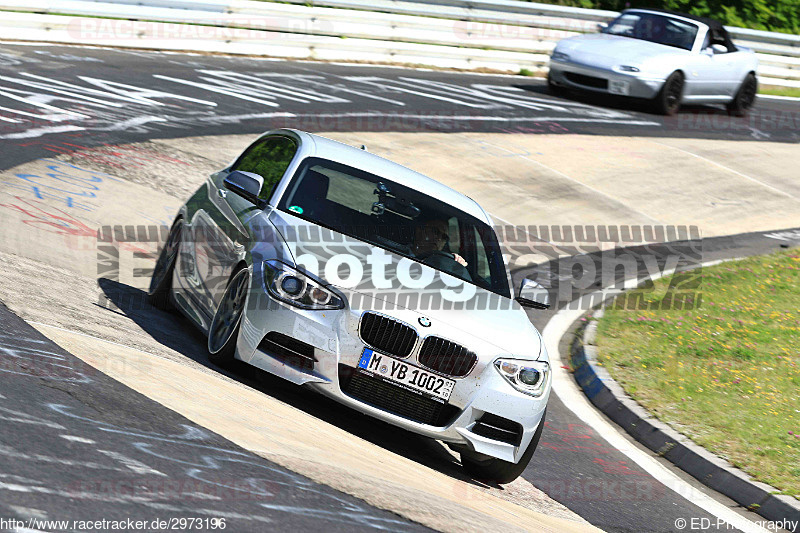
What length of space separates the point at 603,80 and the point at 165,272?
14454 millimetres

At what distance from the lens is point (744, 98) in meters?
24.2

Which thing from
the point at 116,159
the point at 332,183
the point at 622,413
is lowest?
the point at 622,413

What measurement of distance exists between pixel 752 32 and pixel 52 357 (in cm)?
2623

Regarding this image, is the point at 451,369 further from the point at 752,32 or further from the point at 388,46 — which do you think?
the point at 752,32

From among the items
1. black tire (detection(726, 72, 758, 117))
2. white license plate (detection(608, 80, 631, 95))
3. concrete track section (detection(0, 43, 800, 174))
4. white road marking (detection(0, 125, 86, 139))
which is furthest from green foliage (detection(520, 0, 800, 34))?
white road marking (detection(0, 125, 86, 139))

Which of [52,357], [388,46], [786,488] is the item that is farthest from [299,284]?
[388,46]

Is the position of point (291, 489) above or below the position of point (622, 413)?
above

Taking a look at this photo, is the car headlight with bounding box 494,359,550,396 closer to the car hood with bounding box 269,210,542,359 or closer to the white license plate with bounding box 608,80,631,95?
the car hood with bounding box 269,210,542,359

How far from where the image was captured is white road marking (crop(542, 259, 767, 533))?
7.14 metres

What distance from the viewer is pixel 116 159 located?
512 inches

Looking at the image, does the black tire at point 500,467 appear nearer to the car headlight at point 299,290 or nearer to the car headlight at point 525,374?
the car headlight at point 525,374

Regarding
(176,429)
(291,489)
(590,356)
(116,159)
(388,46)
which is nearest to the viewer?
(291,489)

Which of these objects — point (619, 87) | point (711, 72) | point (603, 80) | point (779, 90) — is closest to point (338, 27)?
point (603, 80)

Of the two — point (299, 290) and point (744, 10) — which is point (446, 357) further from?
A: point (744, 10)
